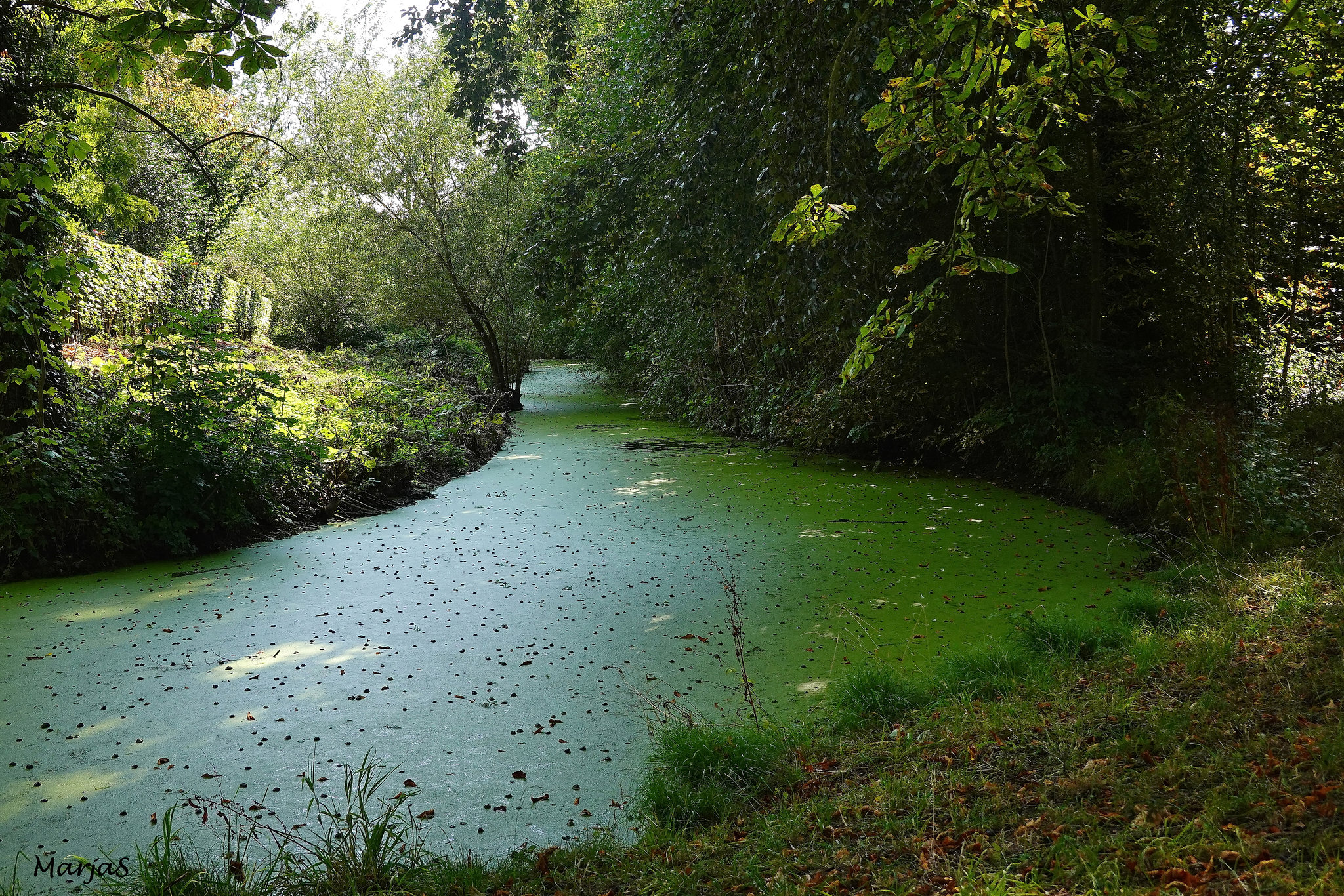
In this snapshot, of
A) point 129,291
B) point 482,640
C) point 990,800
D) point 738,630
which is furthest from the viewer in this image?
point 129,291

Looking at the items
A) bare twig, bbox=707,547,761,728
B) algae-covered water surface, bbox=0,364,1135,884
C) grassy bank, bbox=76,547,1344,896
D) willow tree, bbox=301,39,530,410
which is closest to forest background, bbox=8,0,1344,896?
grassy bank, bbox=76,547,1344,896

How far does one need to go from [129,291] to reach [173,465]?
454 centimetres

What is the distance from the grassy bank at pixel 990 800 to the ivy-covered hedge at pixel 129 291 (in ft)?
14.4

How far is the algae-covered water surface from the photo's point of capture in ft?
7.76

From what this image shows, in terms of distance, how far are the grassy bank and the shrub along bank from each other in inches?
131

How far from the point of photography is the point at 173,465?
4820 mm

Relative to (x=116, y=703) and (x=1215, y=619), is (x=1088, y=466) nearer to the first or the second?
(x=1215, y=619)

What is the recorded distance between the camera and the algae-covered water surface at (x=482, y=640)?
7.76ft

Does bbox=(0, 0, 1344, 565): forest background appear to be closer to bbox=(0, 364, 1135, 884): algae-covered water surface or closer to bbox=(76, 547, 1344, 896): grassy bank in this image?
bbox=(0, 364, 1135, 884): algae-covered water surface

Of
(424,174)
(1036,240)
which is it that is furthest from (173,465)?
(424,174)

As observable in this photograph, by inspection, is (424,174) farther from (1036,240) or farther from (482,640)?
(482,640)

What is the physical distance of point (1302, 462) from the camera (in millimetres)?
4430

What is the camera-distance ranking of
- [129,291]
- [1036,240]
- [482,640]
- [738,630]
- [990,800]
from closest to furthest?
[990,800] → [738,630] → [482,640] → [1036,240] → [129,291]

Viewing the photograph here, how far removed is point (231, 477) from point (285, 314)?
14094 mm
